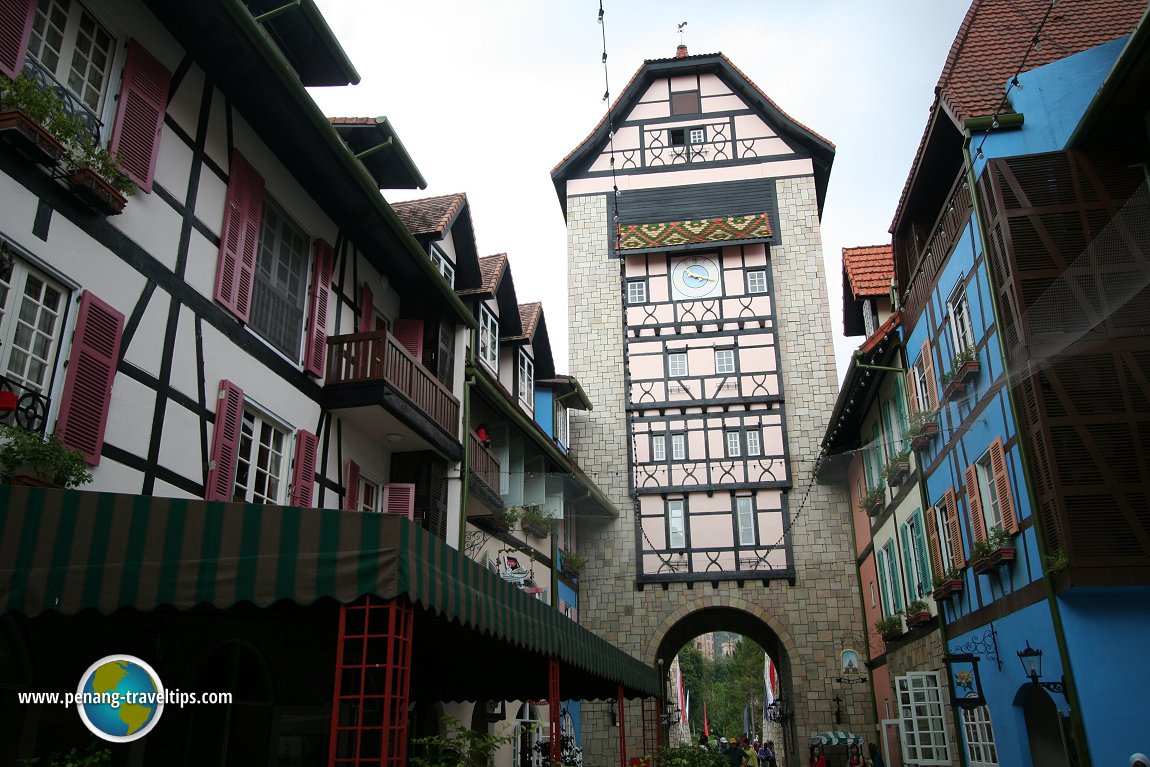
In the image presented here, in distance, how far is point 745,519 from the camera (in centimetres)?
2692

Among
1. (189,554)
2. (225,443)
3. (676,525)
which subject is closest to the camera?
(189,554)

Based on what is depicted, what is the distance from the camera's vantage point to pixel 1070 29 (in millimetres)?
13688

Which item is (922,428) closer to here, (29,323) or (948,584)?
(948,584)

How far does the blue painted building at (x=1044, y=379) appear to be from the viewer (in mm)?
10453

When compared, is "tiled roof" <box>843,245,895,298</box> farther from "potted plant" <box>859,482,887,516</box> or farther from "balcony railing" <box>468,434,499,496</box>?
"balcony railing" <box>468,434,499,496</box>

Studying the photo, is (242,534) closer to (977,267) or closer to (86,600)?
(86,600)

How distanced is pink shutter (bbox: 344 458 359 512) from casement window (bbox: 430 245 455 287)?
4815 millimetres

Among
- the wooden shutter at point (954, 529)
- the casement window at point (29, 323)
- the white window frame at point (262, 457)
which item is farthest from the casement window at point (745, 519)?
the casement window at point (29, 323)

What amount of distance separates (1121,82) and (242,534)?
1017 cm

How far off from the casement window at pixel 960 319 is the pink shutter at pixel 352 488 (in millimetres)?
8585

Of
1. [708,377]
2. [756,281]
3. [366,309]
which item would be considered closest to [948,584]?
[366,309]

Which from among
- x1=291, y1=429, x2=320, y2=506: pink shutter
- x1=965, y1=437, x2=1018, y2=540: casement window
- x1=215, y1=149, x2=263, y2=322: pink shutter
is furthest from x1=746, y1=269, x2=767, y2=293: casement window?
x1=215, y1=149, x2=263, y2=322: pink shutter

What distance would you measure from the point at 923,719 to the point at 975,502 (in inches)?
200

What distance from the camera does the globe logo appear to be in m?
7.37
